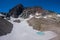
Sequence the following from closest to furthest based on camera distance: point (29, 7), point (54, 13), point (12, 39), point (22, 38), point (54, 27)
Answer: point (12, 39) → point (22, 38) → point (54, 27) → point (54, 13) → point (29, 7)

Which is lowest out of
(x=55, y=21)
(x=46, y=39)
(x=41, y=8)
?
(x=46, y=39)

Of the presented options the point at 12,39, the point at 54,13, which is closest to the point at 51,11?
the point at 54,13

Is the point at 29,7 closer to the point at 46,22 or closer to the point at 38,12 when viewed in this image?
the point at 38,12

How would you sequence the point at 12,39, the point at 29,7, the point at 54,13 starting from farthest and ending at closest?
the point at 29,7 → the point at 54,13 → the point at 12,39

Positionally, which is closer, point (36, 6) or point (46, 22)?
point (46, 22)

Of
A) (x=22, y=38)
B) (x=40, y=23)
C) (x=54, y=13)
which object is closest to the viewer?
(x=22, y=38)

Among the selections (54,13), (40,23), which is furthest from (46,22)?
(54,13)

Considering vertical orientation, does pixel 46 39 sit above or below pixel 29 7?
below

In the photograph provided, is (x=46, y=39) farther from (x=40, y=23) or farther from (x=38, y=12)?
(x=38, y=12)

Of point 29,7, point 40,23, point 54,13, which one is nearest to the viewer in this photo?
point 40,23
